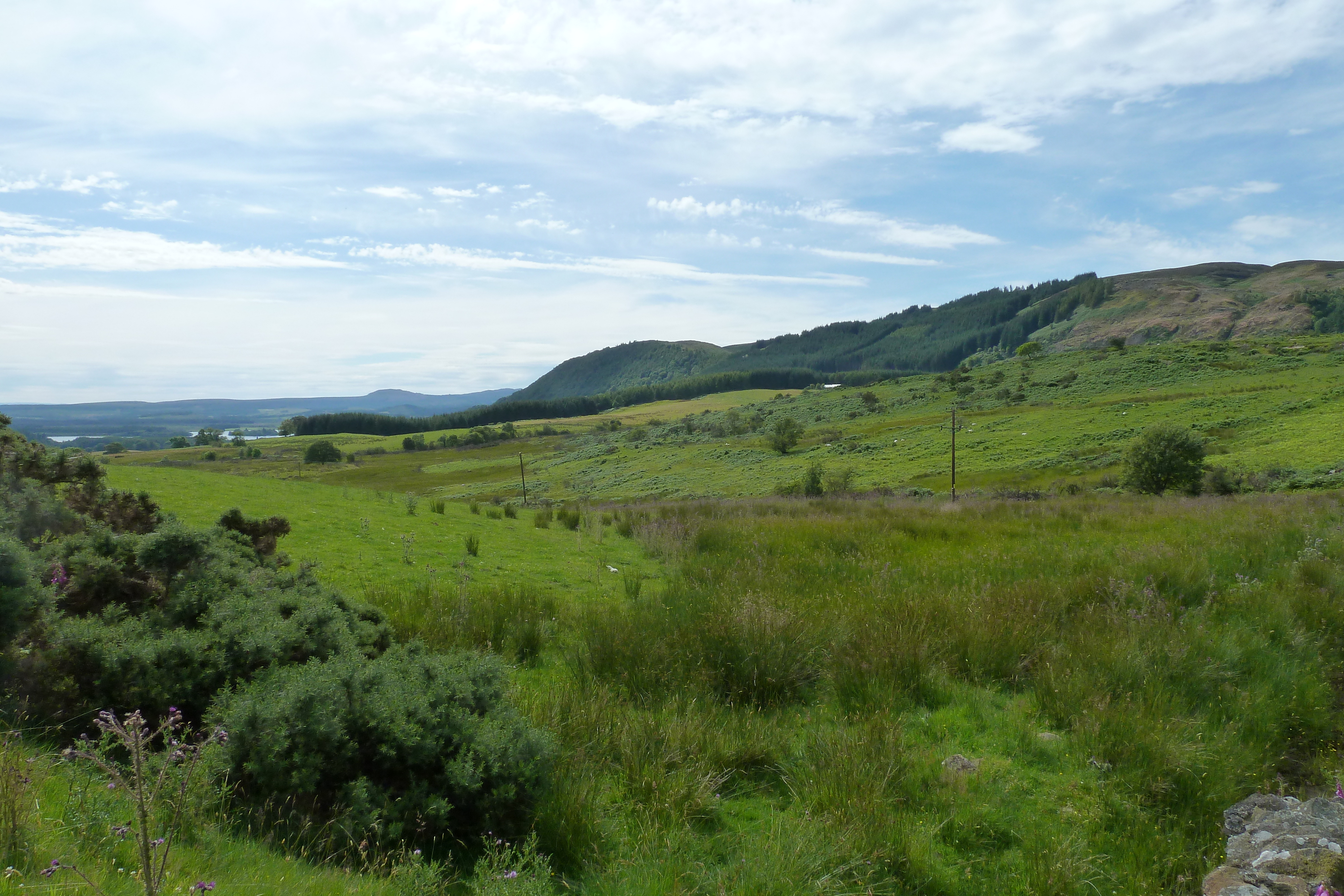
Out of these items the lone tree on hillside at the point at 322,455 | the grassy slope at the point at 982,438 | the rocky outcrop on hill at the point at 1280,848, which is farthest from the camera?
the lone tree on hillside at the point at 322,455

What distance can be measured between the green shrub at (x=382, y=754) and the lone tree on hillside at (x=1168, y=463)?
4063cm

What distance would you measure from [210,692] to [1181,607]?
33.5 ft

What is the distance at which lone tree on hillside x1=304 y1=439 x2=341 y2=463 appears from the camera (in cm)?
11856

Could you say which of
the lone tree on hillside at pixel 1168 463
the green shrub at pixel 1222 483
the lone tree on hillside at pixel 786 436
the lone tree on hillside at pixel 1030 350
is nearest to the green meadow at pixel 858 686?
the green shrub at pixel 1222 483

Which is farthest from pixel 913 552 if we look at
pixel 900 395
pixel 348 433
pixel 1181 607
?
pixel 348 433

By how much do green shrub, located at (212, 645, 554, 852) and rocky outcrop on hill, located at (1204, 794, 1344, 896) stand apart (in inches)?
159

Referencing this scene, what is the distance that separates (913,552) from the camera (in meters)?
12.5

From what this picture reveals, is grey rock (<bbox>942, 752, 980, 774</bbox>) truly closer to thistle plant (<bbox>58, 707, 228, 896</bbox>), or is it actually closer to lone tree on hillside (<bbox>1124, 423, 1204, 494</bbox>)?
thistle plant (<bbox>58, 707, 228, 896</bbox>)

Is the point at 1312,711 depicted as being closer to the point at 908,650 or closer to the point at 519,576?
the point at 908,650

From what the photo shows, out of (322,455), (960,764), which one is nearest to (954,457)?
(960,764)

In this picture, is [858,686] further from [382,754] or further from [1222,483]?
[1222,483]

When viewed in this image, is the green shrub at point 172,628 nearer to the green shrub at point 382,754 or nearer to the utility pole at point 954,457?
the green shrub at point 382,754

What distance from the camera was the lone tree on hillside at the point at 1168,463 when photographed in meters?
35.4

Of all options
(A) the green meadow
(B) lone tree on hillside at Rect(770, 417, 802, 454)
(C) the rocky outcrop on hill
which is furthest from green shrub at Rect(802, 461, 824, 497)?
(C) the rocky outcrop on hill
